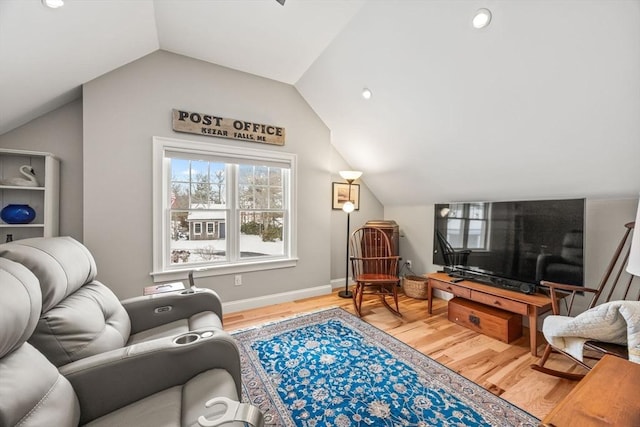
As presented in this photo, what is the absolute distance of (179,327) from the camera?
1.70 meters

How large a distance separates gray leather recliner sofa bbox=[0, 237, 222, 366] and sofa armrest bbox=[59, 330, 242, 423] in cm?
14

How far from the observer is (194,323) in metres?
1.72

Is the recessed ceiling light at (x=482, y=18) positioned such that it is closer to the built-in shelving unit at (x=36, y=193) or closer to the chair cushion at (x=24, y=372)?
the chair cushion at (x=24, y=372)

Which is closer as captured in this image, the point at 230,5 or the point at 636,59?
the point at 636,59

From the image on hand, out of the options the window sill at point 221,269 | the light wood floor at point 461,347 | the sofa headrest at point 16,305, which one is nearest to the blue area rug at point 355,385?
the light wood floor at point 461,347

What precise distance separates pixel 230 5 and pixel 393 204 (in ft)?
11.0

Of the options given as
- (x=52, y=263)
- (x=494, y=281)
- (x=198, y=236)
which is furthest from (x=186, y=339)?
(x=494, y=281)

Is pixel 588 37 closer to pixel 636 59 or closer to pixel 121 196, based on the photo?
pixel 636 59

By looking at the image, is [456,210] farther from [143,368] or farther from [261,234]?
[143,368]

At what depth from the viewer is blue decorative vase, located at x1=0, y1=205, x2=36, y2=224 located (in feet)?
6.96

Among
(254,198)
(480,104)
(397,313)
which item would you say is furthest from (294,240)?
(480,104)

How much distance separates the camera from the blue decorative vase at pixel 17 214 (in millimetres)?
2121

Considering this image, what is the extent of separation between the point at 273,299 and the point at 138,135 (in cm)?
235

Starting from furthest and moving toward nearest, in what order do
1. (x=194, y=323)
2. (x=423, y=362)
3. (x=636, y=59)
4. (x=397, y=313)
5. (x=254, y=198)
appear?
1. (x=254, y=198)
2. (x=397, y=313)
3. (x=423, y=362)
4. (x=194, y=323)
5. (x=636, y=59)
